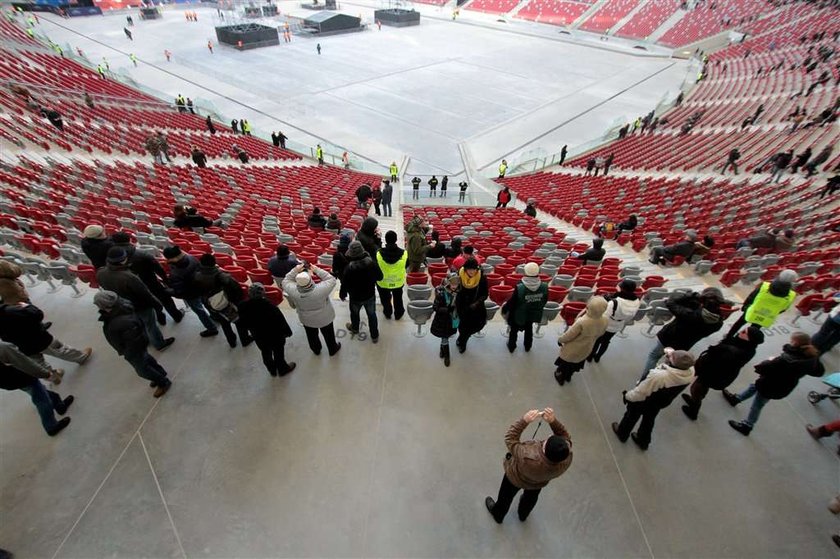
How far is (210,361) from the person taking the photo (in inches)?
193

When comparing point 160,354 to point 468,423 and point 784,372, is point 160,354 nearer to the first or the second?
point 468,423

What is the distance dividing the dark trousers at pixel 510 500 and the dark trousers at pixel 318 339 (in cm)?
274

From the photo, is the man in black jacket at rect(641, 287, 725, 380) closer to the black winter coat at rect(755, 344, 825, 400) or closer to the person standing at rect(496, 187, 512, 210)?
the black winter coat at rect(755, 344, 825, 400)

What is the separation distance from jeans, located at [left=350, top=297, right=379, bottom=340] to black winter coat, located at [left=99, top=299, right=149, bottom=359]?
7.80ft

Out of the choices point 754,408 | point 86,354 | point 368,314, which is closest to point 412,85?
point 368,314

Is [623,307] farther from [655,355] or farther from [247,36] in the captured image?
[247,36]

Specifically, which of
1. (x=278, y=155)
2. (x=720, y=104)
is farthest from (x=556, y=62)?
(x=278, y=155)

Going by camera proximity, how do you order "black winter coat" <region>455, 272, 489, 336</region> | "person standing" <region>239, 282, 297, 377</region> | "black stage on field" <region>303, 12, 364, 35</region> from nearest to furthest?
"person standing" <region>239, 282, 297, 377</region> < "black winter coat" <region>455, 272, 489, 336</region> < "black stage on field" <region>303, 12, 364, 35</region>

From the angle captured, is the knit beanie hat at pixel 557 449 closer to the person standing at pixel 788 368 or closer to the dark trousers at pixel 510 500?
the dark trousers at pixel 510 500

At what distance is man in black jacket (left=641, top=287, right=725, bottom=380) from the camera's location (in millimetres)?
4027

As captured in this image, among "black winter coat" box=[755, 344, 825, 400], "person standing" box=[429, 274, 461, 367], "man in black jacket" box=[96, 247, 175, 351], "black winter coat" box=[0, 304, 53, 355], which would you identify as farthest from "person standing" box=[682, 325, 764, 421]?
"black winter coat" box=[0, 304, 53, 355]

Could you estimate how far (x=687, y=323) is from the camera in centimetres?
415

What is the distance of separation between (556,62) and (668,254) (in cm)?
3765

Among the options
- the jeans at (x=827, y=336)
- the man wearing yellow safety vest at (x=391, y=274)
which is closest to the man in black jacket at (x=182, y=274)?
the man wearing yellow safety vest at (x=391, y=274)
